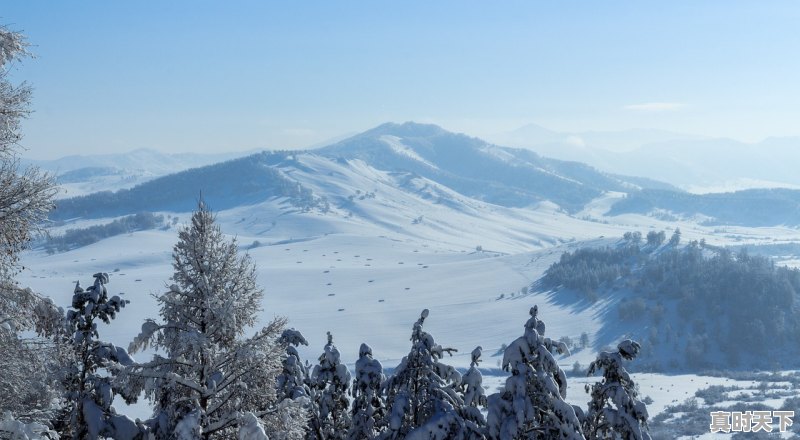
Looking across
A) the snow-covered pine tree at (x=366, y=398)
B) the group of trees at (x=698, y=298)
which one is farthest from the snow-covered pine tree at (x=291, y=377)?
the group of trees at (x=698, y=298)

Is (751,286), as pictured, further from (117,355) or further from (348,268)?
(117,355)

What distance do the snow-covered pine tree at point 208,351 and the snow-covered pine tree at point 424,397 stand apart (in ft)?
8.33

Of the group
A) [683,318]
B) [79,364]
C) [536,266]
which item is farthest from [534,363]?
[536,266]

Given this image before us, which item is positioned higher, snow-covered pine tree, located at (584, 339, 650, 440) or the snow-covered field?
snow-covered pine tree, located at (584, 339, 650, 440)

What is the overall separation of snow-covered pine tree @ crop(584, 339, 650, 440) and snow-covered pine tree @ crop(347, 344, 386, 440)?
5522 mm

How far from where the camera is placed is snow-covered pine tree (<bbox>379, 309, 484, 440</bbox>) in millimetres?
12016

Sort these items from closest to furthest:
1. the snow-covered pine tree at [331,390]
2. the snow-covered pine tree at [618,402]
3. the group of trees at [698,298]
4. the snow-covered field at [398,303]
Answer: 1. the snow-covered pine tree at [618,402]
2. the snow-covered pine tree at [331,390]
3. the snow-covered field at [398,303]
4. the group of trees at [698,298]

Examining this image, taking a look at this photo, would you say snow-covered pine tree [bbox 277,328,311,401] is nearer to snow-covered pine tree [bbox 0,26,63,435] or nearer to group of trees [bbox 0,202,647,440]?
group of trees [bbox 0,202,647,440]

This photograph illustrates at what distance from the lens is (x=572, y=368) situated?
325 ft

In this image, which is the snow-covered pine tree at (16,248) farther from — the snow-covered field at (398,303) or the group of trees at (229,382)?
the snow-covered field at (398,303)

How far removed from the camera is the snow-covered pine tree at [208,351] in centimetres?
1073

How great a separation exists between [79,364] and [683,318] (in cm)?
13031

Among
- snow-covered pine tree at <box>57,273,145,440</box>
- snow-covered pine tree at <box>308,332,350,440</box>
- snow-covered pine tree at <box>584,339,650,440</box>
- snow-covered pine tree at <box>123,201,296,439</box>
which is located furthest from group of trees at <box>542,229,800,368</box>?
snow-covered pine tree at <box>123,201,296,439</box>

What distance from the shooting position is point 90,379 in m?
13.5
